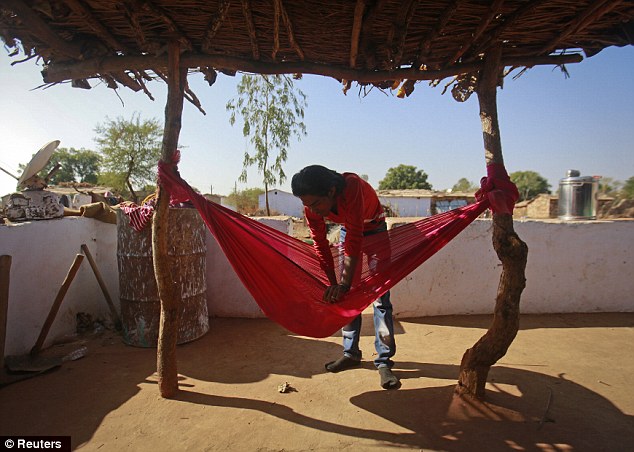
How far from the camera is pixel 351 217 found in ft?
6.07

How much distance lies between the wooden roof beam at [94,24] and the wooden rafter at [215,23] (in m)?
0.51

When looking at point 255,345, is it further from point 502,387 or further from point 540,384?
point 540,384

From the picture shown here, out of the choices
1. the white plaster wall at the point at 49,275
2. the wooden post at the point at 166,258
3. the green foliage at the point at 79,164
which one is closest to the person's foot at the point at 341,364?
the wooden post at the point at 166,258

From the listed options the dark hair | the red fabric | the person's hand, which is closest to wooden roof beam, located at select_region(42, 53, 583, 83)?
the dark hair

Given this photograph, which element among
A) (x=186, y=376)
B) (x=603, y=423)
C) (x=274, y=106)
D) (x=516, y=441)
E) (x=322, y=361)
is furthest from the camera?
(x=274, y=106)

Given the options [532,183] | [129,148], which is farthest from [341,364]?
[532,183]

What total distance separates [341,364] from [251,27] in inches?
83.8

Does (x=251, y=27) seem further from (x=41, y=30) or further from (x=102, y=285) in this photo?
(x=102, y=285)

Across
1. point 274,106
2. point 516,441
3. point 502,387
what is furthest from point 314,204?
point 274,106

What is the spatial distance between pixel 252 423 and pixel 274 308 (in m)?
0.58

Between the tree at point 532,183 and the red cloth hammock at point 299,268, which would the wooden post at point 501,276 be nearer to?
the red cloth hammock at point 299,268

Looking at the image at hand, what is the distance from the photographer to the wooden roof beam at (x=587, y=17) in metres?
1.67

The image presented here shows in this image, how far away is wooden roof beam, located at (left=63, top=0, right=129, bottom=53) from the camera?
1675 mm

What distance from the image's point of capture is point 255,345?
281 cm
